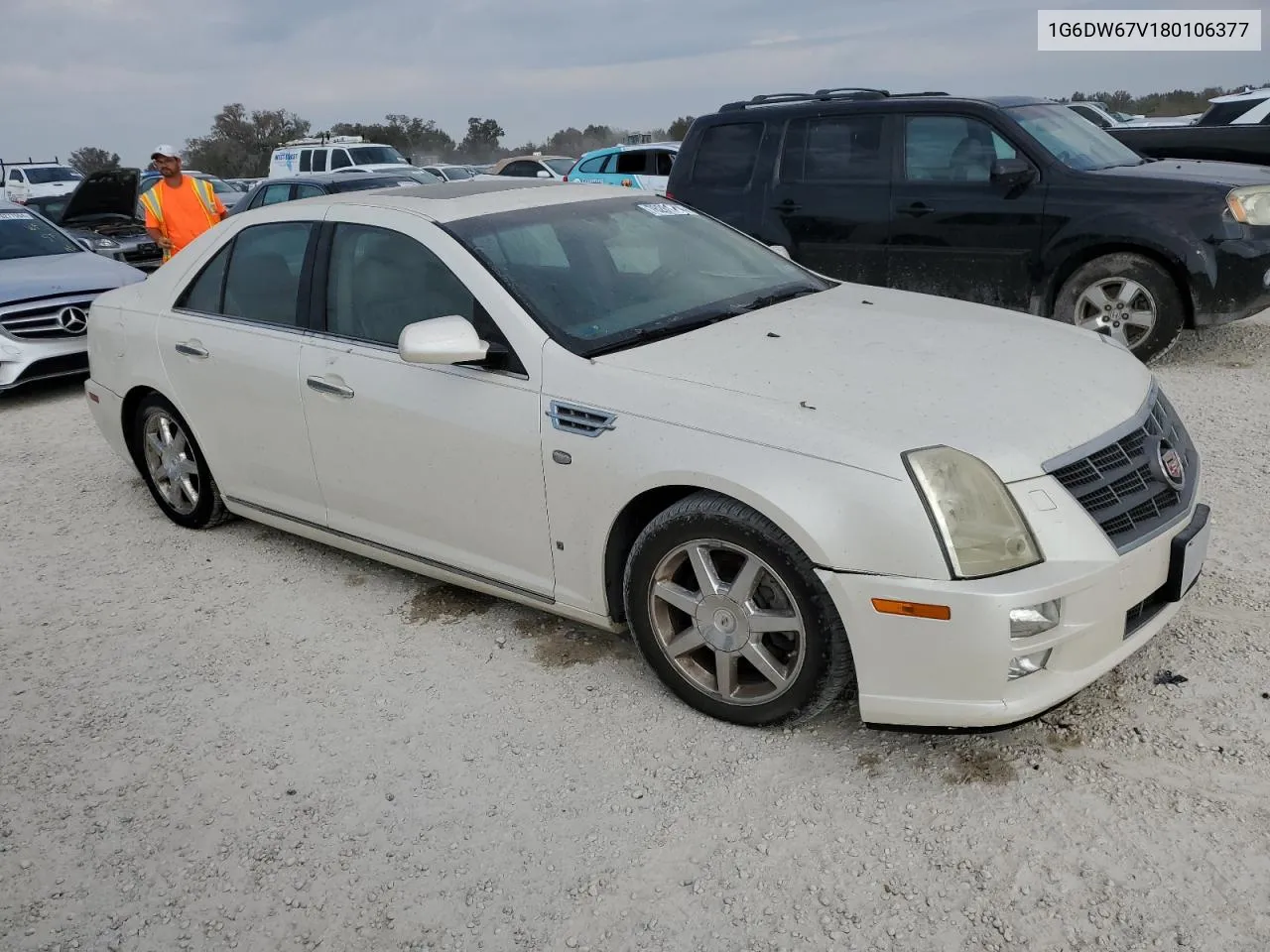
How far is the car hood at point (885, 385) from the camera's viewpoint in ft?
9.20

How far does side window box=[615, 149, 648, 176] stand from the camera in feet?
50.1

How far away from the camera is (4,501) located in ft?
19.2

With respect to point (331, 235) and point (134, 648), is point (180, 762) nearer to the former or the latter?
point (134, 648)

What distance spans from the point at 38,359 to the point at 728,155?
528cm

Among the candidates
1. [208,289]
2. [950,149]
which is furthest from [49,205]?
[950,149]

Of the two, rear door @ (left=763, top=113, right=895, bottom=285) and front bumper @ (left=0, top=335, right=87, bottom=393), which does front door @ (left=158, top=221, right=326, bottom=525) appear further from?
rear door @ (left=763, top=113, right=895, bottom=285)

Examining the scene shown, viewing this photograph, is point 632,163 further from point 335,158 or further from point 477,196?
point 477,196

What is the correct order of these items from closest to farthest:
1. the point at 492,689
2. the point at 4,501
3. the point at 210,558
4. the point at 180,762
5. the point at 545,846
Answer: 1. the point at 545,846
2. the point at 180,762
3. the point at 492,689
4. the point at 210,558
5. the point at 4,501

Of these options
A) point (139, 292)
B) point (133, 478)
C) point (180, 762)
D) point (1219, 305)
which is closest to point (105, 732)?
point (180, 762)

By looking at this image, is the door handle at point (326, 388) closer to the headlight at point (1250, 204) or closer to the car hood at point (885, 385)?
the car hood at point (885, 385)

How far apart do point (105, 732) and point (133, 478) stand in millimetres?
2953

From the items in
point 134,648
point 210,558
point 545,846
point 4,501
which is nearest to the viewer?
point 545,846

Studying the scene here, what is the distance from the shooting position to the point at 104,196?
1268 cm

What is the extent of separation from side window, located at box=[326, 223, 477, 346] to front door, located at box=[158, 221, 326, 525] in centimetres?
20
